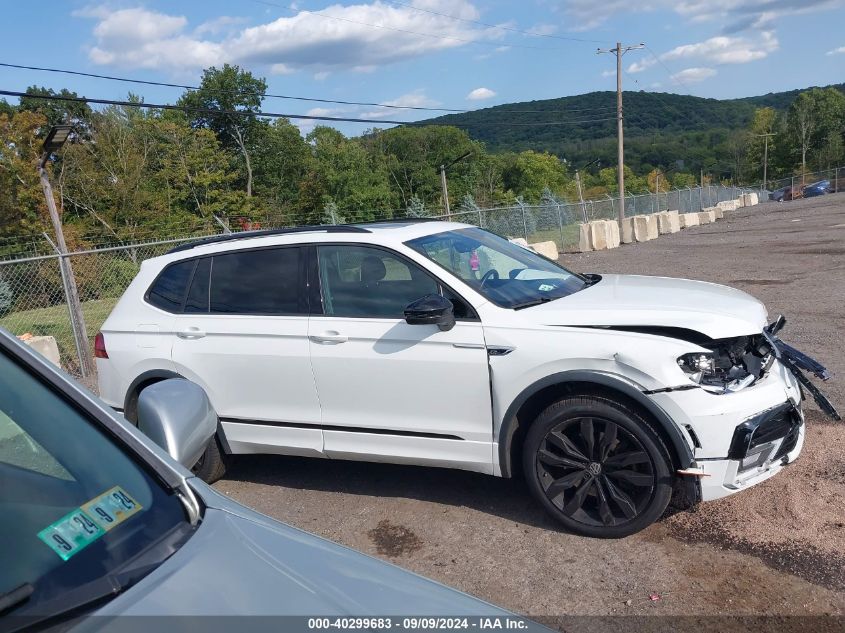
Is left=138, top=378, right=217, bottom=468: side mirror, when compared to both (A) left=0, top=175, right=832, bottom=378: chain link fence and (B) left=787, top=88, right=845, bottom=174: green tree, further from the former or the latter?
(B) left=787, top=88, right=845, bottom=174: green tree

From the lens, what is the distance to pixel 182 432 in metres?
2.12

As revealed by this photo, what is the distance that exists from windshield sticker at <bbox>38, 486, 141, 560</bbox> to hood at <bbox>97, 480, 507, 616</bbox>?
0.57ft

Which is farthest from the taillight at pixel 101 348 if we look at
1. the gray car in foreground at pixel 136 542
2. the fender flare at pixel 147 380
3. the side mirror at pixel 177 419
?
the gray car in foreground at pixel 136 542

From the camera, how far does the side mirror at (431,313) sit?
14.1ft

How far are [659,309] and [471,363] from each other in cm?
110

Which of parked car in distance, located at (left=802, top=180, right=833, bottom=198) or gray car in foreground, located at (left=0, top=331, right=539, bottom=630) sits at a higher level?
gray car in foreground, located at (left=0, top=331, right=539, bottom=630)

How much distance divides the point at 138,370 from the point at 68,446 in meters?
3.79

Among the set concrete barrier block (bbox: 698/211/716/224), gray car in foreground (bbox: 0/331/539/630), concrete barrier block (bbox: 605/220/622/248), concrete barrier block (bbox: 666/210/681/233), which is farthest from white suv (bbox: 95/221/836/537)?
concrete barrier block (bbox: 698/211/716/224)

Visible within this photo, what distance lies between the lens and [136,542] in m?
1.63

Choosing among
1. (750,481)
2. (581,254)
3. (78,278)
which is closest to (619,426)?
(750,481)

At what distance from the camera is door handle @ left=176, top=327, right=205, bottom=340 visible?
207 inches

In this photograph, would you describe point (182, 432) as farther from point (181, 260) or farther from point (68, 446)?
point (181, 260)

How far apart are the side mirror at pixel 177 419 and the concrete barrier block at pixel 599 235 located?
23080 mm

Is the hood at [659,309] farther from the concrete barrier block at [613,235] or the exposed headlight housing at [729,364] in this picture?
the concrete barrier block at [613,235]
